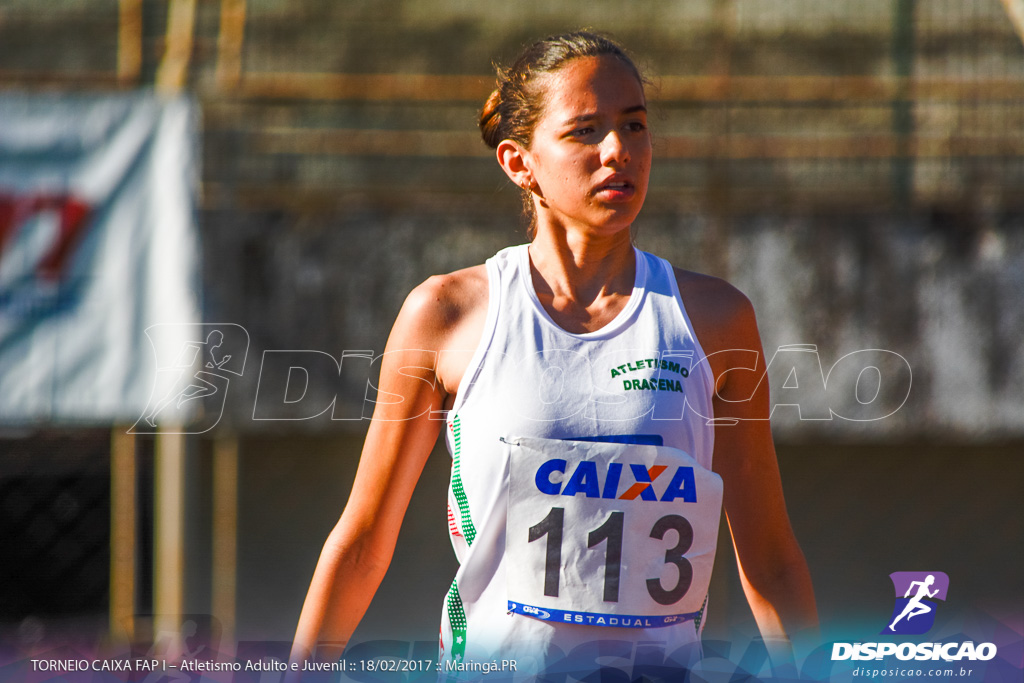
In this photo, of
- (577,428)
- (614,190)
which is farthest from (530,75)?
(577,428)

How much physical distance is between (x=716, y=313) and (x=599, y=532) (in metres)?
0.45

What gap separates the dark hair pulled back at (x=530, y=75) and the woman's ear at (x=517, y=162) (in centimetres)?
1

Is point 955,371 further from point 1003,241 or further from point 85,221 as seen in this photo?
point 85,221

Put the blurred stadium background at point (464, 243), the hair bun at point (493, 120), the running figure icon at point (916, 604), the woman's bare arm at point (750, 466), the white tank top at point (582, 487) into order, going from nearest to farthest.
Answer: the white tank top at point (582, 487) → the woman's bare arm at point (750, 466) → the hair bun at point (493, 120) → the running figure icon at point (916, 604) → the blurred stadium background at point (464, 243)

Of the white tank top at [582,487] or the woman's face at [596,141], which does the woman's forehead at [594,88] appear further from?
the white tank top at [582,487]

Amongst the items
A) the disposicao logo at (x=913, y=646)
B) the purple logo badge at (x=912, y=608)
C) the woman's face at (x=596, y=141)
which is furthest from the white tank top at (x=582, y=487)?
the purple logo badge at (x=912, y=608)

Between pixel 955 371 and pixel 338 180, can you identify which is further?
pixel 338 180

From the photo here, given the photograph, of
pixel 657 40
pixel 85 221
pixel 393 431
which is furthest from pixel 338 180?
pixel 393 431

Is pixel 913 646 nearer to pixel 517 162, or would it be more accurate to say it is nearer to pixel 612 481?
pixel 612 481

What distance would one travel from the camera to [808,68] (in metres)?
5.29

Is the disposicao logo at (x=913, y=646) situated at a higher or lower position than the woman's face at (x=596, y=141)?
lower

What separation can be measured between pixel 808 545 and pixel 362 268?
2430 millimetres

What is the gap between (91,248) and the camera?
4051 mm

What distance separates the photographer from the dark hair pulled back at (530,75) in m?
1.79
